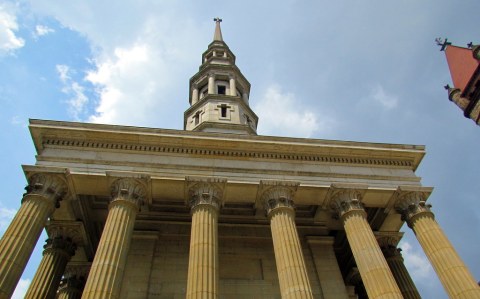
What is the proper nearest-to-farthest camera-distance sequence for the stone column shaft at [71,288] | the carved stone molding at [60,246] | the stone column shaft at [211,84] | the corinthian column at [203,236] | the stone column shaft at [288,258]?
the corinthian column at [203,236] → the stone column shaft at [288,258] → the carved stone molding at [60,246] → the stone column shaft at [71,288] → the stone column shaft at [211,84]

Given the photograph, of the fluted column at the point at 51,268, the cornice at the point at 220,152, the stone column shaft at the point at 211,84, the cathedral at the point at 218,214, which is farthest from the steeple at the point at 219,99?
the fluted column at the point at 51,268

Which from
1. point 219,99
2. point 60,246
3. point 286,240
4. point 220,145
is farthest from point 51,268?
point 219,99

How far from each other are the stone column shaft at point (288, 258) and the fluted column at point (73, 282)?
14480 millimetres

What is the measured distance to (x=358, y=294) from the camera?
27.4 meters

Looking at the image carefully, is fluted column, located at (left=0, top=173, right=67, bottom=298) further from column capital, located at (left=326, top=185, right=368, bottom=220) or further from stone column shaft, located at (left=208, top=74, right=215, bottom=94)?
stone column shaft, located at (left=208, top=74, right=215, bottom=94)

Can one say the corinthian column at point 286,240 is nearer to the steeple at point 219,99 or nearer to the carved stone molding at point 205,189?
the carved stone molding at point 205,189

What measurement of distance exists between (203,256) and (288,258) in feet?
13.8

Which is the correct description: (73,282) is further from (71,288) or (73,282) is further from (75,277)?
(71,288)

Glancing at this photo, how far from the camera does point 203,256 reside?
17.7m

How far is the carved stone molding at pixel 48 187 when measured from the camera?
1903 cm

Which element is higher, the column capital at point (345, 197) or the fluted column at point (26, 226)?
the column capital at point (345, 197)

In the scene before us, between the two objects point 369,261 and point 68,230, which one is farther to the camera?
point 68,230

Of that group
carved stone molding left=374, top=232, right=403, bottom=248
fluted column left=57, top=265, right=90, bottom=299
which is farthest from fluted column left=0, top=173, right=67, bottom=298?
carved stone molding left=374, top=232, right=403, bottom=248

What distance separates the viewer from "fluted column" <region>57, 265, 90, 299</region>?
2450 cm
